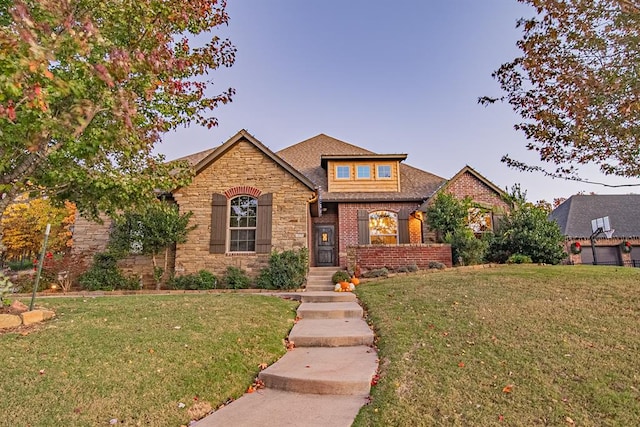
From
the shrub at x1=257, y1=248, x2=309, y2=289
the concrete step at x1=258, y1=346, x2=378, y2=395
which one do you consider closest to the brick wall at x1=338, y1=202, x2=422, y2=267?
the shrub at x1=257, y1=248, x2=309, y2=289

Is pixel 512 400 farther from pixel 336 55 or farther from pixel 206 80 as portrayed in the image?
pixel 336 55

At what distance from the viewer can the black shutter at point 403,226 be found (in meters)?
14.7

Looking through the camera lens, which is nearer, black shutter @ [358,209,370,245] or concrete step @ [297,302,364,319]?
concrete step @ [297,302,364,319]

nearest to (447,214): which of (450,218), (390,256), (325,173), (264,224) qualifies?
(450,218)

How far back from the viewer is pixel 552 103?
569 cm

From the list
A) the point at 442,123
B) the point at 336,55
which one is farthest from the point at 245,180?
the point at 442,123

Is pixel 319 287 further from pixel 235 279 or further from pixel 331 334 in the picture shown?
pixel 331 334

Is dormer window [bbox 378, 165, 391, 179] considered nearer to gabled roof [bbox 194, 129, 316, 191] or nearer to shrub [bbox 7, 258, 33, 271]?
gabled roof [bbox 194, 129, 316, 191]

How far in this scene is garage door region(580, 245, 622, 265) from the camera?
19.7 meters

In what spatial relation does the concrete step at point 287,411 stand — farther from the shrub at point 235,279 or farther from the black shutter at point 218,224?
the black shutter at point 218,224

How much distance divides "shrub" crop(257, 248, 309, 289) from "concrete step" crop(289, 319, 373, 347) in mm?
4044

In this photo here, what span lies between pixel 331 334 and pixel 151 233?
7770mm

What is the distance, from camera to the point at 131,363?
3.68m

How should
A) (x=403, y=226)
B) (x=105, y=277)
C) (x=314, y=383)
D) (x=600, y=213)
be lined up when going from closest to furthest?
(x=314, y=383), (x=105, y=277), (x=403, y=226), (x=600, y=213)
